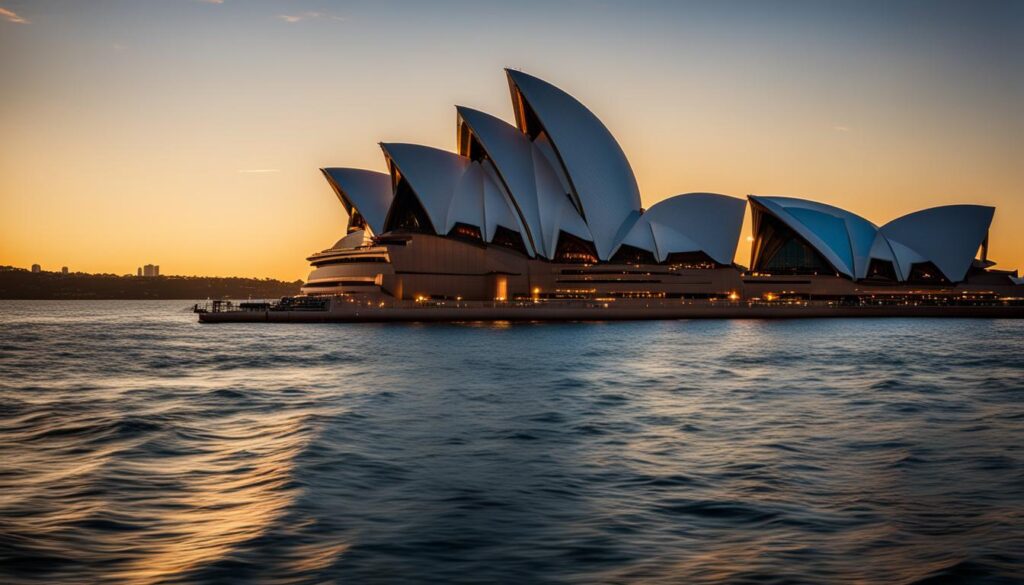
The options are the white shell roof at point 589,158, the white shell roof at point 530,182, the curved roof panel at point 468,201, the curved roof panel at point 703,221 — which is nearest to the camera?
the white shell roof at point 589,158

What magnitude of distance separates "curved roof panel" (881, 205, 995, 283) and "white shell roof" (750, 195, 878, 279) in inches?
150

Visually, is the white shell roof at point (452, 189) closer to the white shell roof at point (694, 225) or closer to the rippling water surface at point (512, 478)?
the white shell roof at point (694, 225)

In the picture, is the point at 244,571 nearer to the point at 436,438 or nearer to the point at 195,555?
the point at 195,555

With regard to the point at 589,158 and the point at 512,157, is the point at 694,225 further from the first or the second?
the point at 512,157

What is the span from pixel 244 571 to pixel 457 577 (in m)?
2.21

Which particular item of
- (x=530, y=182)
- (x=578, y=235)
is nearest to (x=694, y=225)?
(x=578, y=235)

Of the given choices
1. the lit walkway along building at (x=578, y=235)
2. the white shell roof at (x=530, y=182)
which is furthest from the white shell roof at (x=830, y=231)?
the white shell roof at (x=530, y=182)

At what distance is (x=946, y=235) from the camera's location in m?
101

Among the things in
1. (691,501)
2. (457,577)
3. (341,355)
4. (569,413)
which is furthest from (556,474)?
(341,355)

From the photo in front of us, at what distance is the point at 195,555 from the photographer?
8992mm

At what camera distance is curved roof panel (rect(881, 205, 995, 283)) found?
100 metres

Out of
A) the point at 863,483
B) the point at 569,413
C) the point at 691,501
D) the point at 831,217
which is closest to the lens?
the point at 691,501

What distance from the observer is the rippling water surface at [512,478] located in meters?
8.91

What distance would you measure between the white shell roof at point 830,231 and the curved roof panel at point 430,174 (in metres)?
38.1
